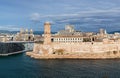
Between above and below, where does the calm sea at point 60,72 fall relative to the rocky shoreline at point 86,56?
below

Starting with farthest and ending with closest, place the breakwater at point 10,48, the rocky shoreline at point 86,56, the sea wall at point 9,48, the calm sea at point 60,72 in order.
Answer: the sea wall at point 9,48, the breakwater at point 10,48, the rocky shoreline at point 86,56, the calm sea at point 60,72

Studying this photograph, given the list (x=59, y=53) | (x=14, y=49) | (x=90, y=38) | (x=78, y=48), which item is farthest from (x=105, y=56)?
(x=14, y=49)

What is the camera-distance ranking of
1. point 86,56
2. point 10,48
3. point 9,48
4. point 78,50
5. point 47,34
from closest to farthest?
point 86,56
point 78,50
point 47,34
point 9,48
point 10,48

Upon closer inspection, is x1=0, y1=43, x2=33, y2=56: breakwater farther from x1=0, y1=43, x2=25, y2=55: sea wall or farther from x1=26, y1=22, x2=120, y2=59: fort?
x1=26, y1=22, x2=120, y2=59: fort

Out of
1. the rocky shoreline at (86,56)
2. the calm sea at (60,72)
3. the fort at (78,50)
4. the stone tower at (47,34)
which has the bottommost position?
the calm sea at (60,72)

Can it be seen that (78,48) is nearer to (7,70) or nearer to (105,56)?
(105,56)

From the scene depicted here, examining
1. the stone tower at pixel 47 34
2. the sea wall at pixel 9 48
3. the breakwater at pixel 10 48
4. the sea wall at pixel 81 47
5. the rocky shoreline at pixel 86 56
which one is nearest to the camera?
the rocky shoreline at pixel 86 56

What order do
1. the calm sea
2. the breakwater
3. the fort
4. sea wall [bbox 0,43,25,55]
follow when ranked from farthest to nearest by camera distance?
sea wall [bbox 0,43,25,55] → the breakwater → the fort → the calm sea

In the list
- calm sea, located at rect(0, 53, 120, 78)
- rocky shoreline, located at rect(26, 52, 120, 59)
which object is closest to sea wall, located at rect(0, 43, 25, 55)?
rocky shoreline, located at rect(26, 52, 120, 59)

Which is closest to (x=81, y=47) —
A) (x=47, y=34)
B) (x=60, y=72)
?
(x=47, y=34)

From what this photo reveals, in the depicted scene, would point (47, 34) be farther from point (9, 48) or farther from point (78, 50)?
point (9, 48)

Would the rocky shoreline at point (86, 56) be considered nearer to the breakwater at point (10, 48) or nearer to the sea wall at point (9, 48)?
the breakwater at point (10, 48)

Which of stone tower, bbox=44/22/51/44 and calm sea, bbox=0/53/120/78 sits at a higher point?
stone tower, bbox=44/22/51/44

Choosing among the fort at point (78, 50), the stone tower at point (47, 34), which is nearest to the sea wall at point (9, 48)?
the fort at point (78, 50)
